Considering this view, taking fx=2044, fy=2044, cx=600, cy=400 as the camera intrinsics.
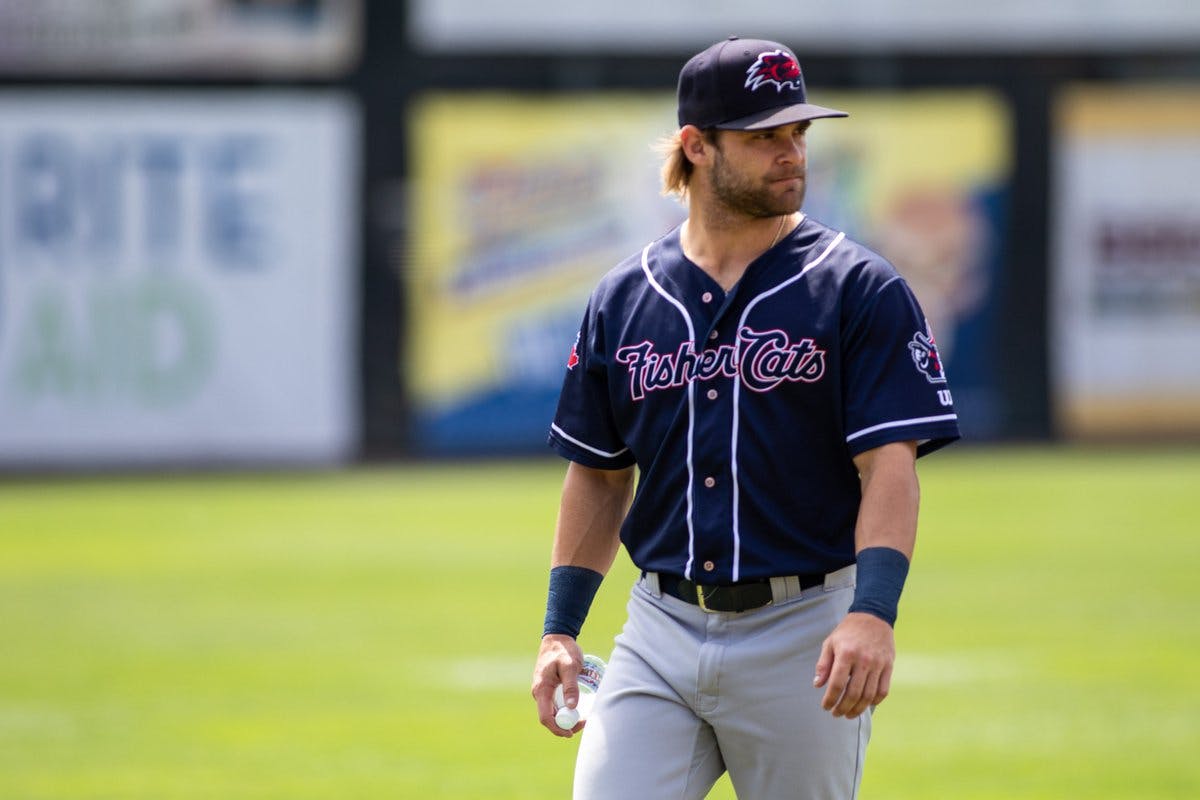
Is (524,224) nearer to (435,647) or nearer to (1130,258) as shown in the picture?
(1130,258)

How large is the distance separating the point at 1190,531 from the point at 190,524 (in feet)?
27.7

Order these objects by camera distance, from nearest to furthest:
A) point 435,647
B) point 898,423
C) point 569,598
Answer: point 898,423 → point 569,598 → point 435,647

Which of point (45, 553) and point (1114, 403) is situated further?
point (1114, 403)

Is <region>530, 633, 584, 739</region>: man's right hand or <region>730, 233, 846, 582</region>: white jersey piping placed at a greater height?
<region>730, 233, 846, 582</region>: white jersey piping

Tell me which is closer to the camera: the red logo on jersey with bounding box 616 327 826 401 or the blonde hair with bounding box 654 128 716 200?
the red logo on jersey with bounding box 616 327 826 401

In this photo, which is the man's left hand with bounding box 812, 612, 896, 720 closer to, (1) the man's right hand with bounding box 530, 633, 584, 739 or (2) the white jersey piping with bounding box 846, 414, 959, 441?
(2) the white jersey piping with bounding box 846, 414, 959, 441

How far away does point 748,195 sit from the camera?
4387mm

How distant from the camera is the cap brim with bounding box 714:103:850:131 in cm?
429

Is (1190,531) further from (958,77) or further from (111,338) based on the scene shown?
(111,338)

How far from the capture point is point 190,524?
1791cm

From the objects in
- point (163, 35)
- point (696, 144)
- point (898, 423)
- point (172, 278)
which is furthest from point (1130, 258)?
point (898, 423)

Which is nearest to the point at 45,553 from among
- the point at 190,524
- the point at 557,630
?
the point at 190,524

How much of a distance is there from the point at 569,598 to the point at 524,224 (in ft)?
66.2

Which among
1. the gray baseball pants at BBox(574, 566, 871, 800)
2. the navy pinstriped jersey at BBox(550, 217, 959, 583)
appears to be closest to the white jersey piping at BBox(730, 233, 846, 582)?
the navy pinstriped jersey at BBox(550, 217, 959, 583)
